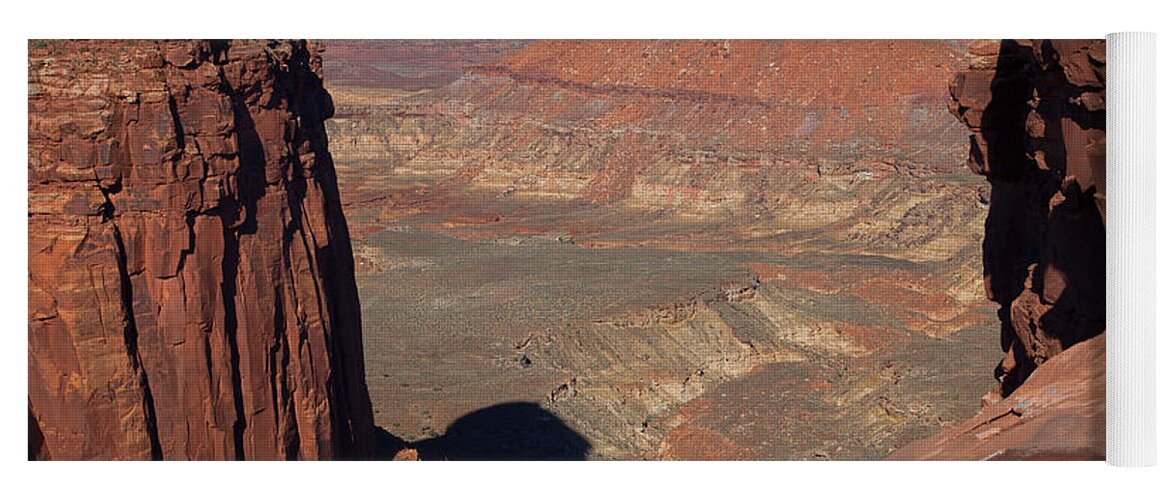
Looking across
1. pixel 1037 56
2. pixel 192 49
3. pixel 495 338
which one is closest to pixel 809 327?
pixel 495 338

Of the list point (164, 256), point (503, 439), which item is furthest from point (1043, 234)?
point (503, 439)

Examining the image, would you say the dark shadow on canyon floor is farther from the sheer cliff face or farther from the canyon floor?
the sheer cliff face

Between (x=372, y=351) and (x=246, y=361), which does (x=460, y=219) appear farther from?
(x=246, y=361)

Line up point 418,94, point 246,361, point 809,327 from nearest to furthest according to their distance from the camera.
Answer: point 246,361 → point 809,327 → point 418,94

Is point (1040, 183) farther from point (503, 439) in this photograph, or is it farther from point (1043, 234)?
point (503, 439)

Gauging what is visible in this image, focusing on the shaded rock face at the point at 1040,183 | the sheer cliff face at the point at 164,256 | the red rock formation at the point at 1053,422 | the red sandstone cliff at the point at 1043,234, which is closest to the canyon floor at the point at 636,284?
the sheer cliff face at the point at 164,256

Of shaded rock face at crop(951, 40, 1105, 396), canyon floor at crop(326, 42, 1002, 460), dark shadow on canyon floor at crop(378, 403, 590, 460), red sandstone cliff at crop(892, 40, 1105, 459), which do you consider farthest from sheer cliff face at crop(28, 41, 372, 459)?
shaded rock face at crop(951, 40, 1105, 396)
